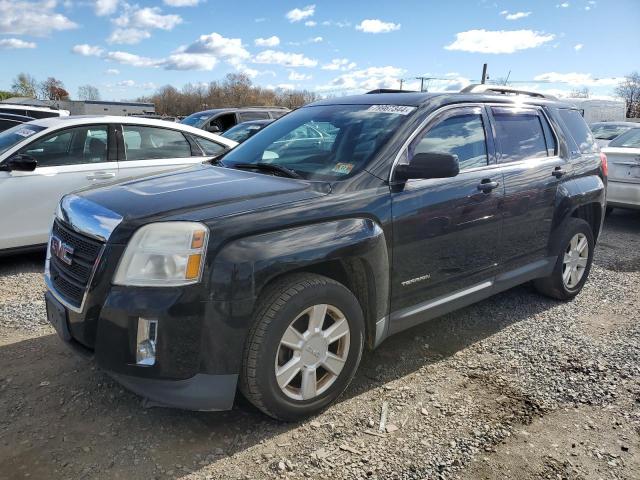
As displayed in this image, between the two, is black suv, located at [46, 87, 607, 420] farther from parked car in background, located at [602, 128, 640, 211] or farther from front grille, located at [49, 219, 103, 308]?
parked car in background, located at [602, 128, 640, 211]

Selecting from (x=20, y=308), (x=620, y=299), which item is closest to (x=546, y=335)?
(x=620, y=299)

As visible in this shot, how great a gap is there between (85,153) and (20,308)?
6.56 feet

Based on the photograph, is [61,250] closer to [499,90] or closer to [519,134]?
[519,134]

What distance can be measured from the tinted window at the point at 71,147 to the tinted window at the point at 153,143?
10.8 inches

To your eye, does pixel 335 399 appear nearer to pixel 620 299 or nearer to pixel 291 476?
pixel 291 476

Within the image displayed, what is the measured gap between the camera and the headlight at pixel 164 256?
246 cm

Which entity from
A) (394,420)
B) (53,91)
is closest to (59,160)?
(394,420)

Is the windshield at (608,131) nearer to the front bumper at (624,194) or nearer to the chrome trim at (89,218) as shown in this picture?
the front bumper at (624,194)

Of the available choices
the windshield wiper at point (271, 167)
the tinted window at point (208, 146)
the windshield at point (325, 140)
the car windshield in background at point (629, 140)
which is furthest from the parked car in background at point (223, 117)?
the windshield wiper at point (271, 167)

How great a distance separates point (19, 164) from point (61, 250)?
2862mm

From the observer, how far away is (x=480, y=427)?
2.91m

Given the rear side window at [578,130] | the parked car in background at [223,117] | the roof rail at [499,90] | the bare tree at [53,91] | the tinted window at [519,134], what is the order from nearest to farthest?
the tinted window at [519,134], the roof rail at [499,90], the rear side window at [578,130], the parked car in background at [223,117], the bare tree at [53,91]

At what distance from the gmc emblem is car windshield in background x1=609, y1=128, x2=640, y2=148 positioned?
8.81 m

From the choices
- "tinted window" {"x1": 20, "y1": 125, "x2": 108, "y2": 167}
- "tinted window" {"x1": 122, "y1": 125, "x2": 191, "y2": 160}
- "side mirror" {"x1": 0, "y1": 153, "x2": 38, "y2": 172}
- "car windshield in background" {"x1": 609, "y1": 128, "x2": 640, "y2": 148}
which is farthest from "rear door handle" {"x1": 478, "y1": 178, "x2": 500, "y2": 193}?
"car windshield in background" {"x1": 609, "y1": 128, "x2": 640, "y2": 148}
